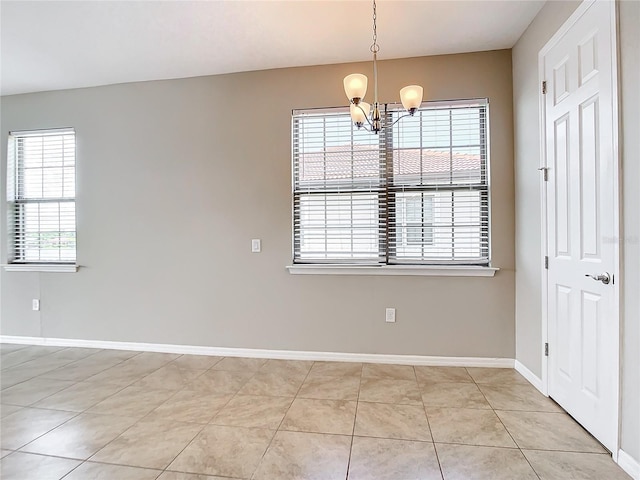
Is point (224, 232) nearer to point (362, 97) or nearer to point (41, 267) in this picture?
point (362, 97)

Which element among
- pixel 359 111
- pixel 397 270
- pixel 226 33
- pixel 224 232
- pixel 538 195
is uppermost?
pixel 226 33

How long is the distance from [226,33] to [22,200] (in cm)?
298

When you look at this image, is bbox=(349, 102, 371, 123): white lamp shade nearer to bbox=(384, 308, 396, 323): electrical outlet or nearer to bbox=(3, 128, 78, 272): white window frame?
bbox=(384, 308, 396, 323): electrical outlet

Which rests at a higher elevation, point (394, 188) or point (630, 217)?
point (394, 188)

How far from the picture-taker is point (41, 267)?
343 cm

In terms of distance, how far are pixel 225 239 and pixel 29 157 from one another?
250 centimetres

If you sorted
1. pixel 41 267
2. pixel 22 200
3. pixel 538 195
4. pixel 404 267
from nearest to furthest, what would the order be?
pixel 538 195 < pixel 404 267 < pixel 41 267 < pixel 22 200

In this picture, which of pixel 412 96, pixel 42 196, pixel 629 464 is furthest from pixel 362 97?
pixel 42 196

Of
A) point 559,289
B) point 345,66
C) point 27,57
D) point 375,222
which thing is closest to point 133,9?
point 27,57

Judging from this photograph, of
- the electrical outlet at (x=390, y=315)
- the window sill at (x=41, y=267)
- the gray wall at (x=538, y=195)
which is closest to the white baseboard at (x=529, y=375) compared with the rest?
the gray wall at (x=538, y=195)

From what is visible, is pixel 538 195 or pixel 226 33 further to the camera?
pixel 226 33

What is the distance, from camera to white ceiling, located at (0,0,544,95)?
2223mm

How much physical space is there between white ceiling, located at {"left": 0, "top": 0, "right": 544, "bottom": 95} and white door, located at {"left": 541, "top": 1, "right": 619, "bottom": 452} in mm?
615

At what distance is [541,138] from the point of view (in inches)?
89.6
